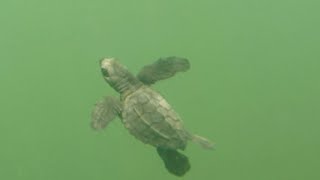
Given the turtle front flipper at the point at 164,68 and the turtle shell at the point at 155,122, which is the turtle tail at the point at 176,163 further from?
the turtle front flipper at the point at 164,68

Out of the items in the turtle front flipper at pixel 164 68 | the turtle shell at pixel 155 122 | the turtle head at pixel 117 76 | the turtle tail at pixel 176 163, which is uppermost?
the turtle front flipper at pixel 164 68

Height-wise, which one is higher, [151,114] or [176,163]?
[151,114]

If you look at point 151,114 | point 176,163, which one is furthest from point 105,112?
point 176,163

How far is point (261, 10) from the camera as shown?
9.46ft

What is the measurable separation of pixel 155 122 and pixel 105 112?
0.15m

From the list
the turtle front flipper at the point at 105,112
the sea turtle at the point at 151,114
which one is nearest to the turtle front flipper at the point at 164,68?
the sea turtle at the point at 151,114

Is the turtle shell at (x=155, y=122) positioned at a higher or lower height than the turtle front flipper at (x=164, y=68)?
lower

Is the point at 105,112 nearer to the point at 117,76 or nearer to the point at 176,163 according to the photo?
the point at 117,76

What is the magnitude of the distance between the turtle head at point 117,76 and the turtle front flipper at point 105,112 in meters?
0.05

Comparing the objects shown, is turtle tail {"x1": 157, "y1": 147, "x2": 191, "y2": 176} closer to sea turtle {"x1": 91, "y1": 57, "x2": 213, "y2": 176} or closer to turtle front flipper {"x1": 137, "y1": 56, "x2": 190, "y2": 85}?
sea turtle {"x1": 91, "y1": 57, "x2": 213, "y2": 176}

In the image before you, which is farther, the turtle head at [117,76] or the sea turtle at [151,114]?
the turtle head at [117,76]

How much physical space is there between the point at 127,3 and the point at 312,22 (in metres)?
0.89

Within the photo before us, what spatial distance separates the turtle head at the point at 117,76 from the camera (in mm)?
1741

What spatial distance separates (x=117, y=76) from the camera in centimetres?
178
